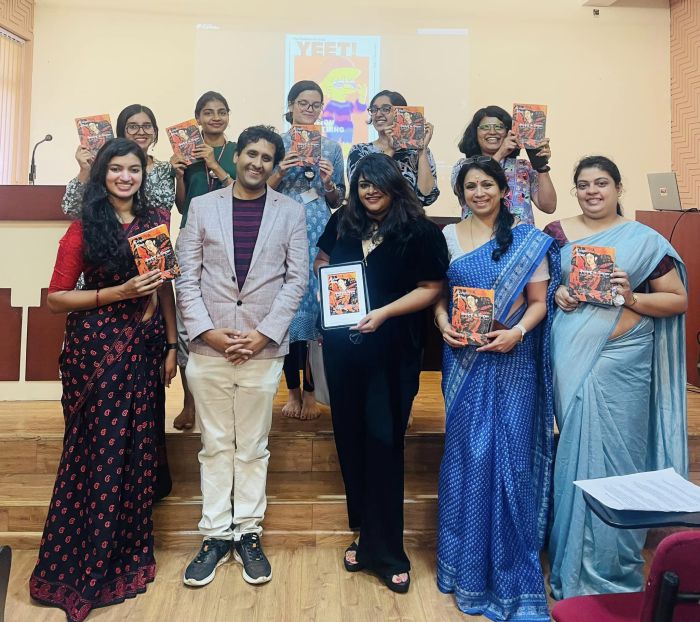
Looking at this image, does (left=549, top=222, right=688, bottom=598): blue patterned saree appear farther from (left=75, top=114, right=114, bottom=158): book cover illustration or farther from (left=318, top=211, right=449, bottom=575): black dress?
(left=75, top=114, right=114, bottom=158): book cover illustration

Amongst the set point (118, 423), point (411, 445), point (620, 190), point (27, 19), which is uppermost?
point (27, 19)

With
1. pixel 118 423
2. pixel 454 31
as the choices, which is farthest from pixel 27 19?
pixel 118 423

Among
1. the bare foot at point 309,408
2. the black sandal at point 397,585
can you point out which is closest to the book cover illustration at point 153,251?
the bare foot at point 309,408

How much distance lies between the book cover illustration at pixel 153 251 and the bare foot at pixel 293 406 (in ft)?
3.82

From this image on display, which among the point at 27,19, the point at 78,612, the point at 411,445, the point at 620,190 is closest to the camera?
the point at 78,612

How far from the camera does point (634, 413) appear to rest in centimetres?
202

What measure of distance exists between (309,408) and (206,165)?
1.24m

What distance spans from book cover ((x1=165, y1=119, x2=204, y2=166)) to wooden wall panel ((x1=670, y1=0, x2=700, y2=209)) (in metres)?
4.89

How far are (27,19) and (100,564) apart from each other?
5.41 m

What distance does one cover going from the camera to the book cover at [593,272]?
1.91 meters

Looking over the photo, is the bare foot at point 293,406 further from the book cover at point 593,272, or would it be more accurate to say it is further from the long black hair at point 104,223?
the book cover at point 593,272

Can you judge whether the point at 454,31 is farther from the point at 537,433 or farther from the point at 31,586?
the point at 31,586

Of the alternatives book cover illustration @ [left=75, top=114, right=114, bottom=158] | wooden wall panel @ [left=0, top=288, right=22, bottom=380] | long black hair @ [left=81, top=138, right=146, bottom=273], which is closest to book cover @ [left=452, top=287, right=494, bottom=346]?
long black hair @ [left=81, top=138, right=146, bottom=273]

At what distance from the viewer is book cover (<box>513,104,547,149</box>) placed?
2.30 metres
